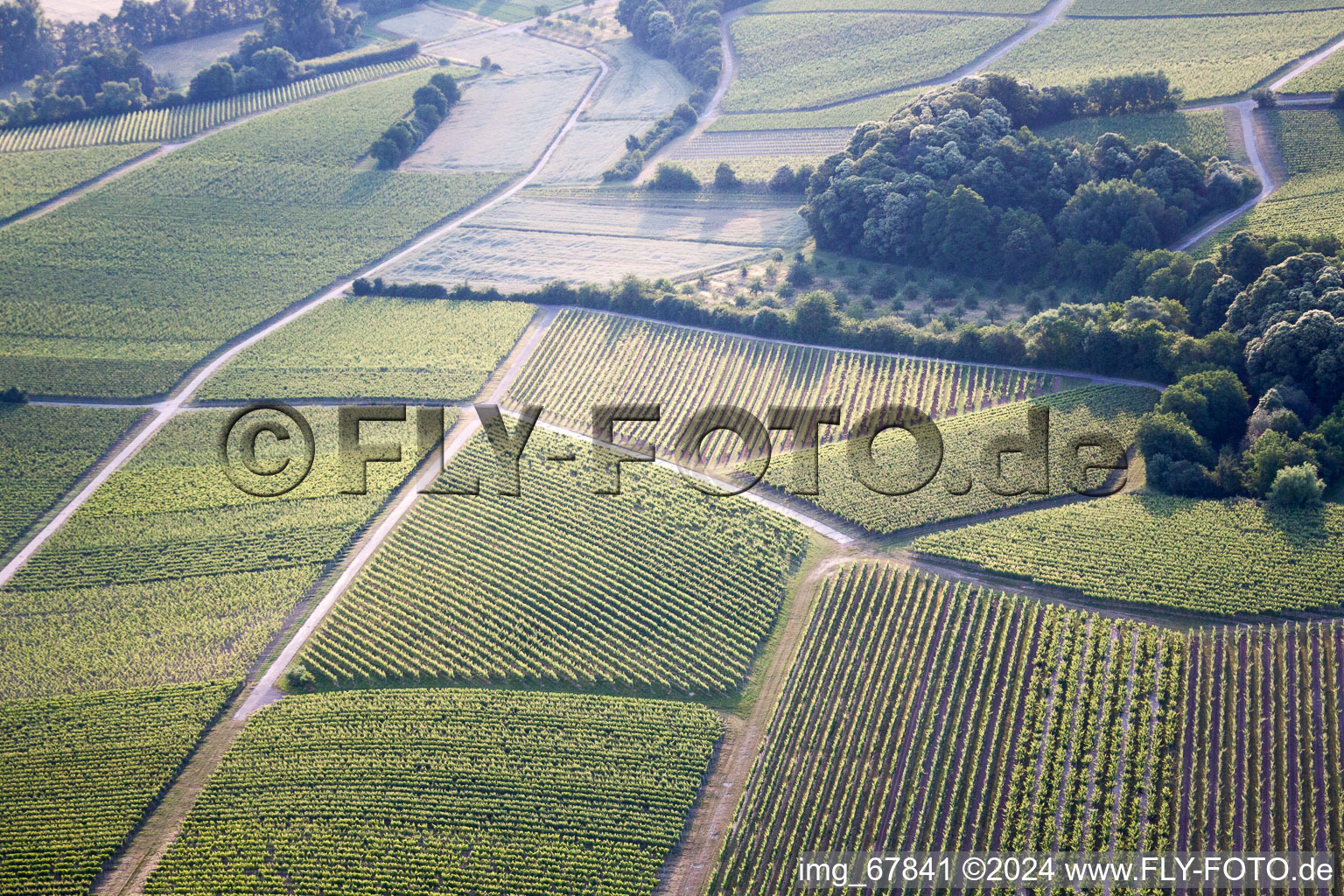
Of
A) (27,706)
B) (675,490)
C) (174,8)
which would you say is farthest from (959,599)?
(174,8)

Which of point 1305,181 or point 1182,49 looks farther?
point 1182,49

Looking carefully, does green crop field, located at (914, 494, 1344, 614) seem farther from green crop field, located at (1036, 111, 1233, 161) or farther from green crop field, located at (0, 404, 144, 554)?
green crop field, located at (0, 404, 144, 554)

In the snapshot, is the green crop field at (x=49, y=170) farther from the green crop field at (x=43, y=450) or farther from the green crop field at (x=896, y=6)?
the green crop field at (x=896, y=6)

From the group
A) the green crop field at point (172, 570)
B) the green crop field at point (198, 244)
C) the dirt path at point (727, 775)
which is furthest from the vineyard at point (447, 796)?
the green crop field at point (198, 244)

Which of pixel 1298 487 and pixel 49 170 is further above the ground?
pixel 49 170

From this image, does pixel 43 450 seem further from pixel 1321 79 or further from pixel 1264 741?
pixel 1321 79

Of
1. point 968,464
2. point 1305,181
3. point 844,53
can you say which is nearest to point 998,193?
point 1305,181
